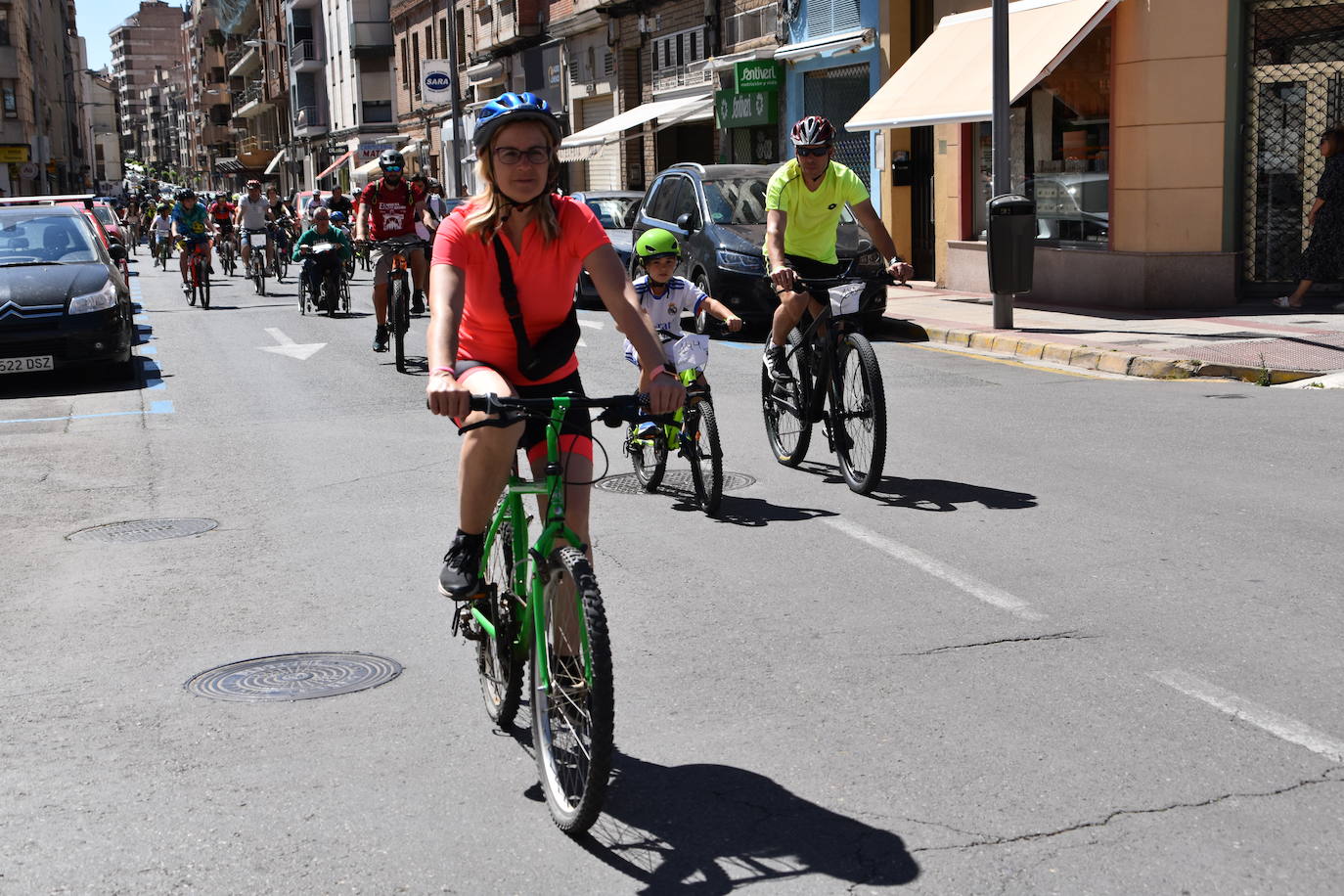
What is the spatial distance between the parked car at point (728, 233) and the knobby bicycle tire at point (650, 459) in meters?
7.22

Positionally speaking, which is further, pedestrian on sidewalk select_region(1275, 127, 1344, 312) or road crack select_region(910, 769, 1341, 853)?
pedestrian on sidewalk select_region(1275, 127, 1344, 312)

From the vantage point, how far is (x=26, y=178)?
78.6 metres

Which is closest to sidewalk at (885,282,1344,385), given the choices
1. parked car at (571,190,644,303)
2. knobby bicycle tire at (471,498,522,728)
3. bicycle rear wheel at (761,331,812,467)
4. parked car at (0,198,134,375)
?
bicycle rear wheel at (761,331,812,467)

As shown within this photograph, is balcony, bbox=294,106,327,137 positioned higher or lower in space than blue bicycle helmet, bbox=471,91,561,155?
higher

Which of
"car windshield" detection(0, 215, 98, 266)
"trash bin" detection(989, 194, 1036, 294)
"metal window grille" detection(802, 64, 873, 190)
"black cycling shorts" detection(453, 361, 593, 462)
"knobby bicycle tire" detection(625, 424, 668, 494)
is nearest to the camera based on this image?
"black cycling shorts" detection(453, 361, 593, 462)

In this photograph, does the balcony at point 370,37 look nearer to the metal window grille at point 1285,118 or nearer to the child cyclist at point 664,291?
the metal window grille at point 1285,118

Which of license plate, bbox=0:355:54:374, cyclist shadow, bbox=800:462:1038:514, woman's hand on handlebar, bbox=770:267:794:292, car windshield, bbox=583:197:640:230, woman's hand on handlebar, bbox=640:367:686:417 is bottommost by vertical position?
cyclist shadow, bbox=800:462:1038:514

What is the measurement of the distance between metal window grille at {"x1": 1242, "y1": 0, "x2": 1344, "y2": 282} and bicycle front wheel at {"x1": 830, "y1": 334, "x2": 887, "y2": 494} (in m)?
10.5

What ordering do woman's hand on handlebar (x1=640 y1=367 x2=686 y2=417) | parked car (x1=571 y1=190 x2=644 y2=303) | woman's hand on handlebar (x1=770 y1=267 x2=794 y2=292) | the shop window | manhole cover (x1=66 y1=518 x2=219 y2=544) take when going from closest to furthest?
woman's hand on handlebar (x1=640 y1=367 x2=686 y2=417), manhole cover (x1=66 y1=518 x2=219 y2=544), woman's hand on handlebar (x1=770 y1=267 x2=794 y2=292), the shop window, parked car (x1=571 y1=190 x2=644 y2=303)

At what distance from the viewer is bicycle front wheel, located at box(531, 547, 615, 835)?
3.70 metres

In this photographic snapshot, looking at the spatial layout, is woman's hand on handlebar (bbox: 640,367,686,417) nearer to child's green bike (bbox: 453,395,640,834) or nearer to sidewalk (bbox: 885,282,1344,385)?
child's green bike (bbox: 453,395,640,834)

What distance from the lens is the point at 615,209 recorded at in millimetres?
24719

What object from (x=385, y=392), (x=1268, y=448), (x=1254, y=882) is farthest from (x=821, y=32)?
(x=1254, y=882)

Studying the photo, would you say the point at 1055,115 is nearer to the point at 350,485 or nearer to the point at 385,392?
the point at 385,392
